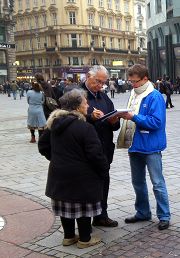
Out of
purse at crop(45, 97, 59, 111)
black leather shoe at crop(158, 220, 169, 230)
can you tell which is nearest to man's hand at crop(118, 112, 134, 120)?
black leather shoe at crop(158, 220, 169, 230)

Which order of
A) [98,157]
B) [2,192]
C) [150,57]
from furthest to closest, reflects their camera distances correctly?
[150,57] → [2,192] → [98,157]

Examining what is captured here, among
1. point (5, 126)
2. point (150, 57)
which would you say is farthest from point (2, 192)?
point (150, 57)

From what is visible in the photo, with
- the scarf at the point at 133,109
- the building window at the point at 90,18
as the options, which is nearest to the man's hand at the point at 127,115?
the scarf at the point at 133,109

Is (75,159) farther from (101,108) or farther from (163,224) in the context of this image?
(163,224)

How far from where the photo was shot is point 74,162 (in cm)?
446

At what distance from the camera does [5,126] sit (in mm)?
17109

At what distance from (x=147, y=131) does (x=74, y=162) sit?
3.35 ft

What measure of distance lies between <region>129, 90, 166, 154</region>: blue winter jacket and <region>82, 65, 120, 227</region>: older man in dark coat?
0.28 meters

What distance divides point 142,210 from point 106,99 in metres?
1.40

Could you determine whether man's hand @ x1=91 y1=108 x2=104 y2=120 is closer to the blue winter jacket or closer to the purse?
the blue winter jacket

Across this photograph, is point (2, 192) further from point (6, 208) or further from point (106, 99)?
point (106, 99)

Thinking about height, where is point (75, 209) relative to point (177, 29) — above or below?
below

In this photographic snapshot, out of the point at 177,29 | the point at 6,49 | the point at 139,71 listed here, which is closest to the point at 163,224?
the point at 139,71

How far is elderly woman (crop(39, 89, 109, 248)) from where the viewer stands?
14.6 ft
